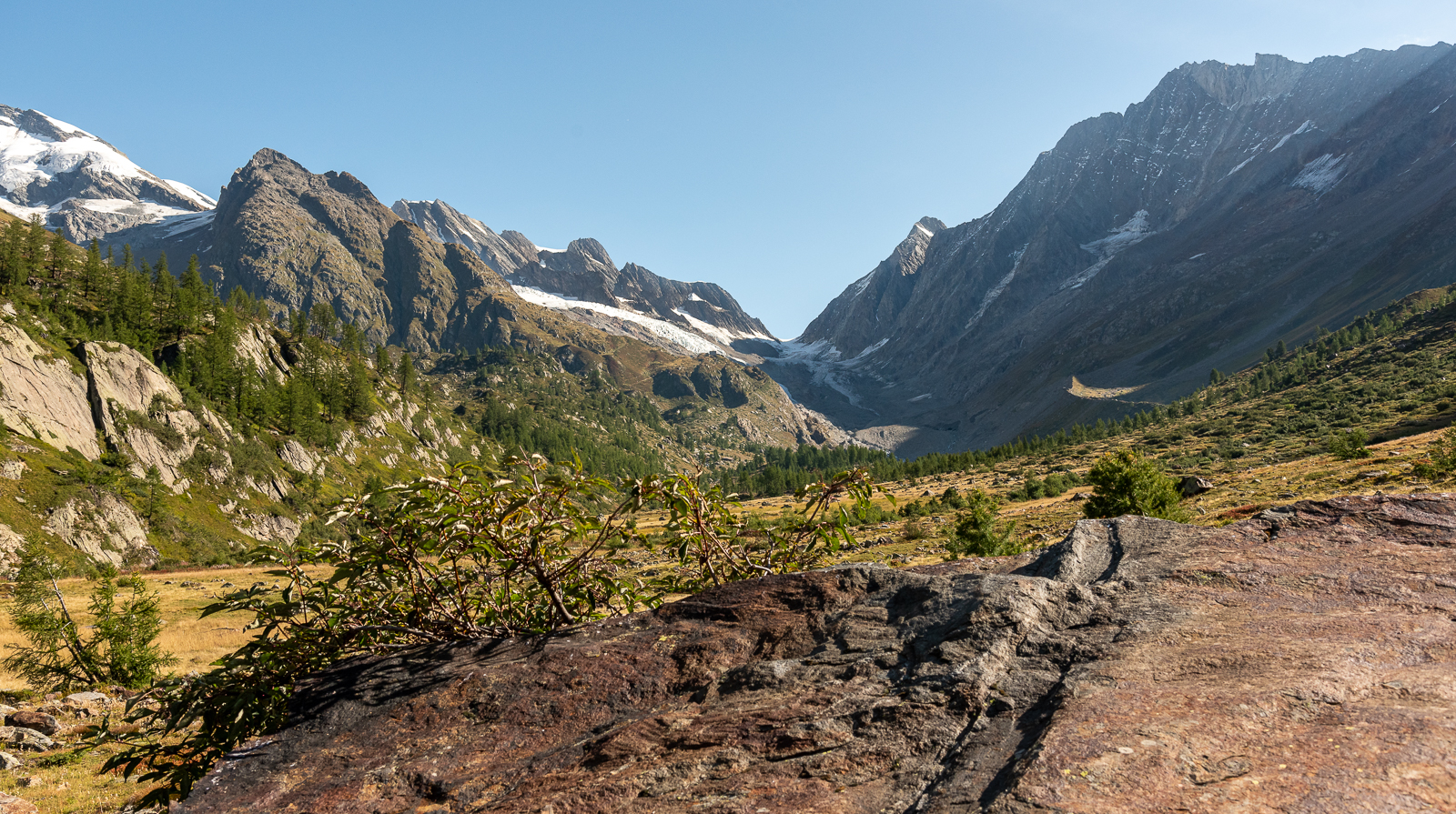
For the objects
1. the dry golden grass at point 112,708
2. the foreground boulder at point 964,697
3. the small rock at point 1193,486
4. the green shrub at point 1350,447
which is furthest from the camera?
the green shrub at point 1350,447

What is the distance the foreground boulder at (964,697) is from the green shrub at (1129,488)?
80.4ft

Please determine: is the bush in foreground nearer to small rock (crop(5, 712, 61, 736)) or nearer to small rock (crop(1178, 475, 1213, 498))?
small rock (crop(5, 712, 61, 736))

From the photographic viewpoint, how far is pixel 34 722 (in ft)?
45.3

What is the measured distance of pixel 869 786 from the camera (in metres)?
2.61

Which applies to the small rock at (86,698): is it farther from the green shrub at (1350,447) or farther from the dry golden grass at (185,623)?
the green shrub at (1350,447)

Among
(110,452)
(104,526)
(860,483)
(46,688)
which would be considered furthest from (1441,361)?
(110,452)

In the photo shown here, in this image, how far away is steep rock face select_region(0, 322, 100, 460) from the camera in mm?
62094

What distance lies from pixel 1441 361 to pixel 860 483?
13101 cm

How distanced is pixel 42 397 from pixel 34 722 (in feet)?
250

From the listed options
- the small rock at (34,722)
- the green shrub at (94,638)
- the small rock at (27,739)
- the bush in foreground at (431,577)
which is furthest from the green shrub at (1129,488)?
the green shrub at (94,638)

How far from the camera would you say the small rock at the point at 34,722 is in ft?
44.9

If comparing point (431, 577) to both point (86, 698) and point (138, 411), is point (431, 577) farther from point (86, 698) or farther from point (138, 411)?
point (138, 411)

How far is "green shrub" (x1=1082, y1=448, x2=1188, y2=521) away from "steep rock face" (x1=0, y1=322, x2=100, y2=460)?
296ft

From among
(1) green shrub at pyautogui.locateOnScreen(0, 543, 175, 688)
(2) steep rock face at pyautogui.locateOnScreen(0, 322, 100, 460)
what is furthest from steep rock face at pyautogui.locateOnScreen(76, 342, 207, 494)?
(1) green shrub at pyautogui.locateOnScreen(0, 543, 175, 688)
